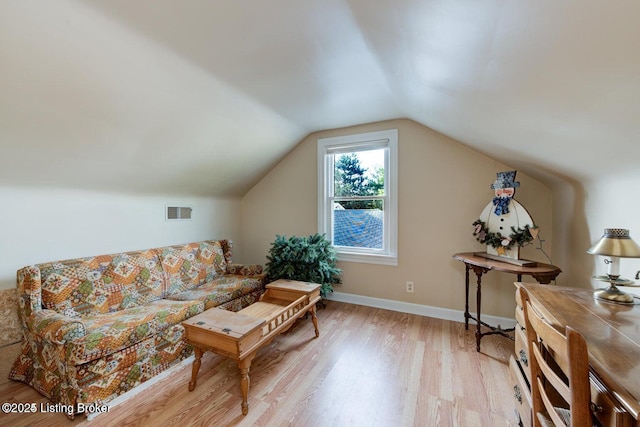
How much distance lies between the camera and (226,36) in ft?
5.05

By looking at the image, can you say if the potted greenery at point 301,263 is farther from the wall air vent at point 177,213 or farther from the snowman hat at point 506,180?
the snowman hat at point 506,180

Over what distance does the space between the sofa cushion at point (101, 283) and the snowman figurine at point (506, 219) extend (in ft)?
10.5

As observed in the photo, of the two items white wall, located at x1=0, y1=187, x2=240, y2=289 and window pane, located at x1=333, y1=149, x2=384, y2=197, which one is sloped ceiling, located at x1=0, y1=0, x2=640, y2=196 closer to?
white wall, located at x1=0, y1=187, x2=240, y2=289

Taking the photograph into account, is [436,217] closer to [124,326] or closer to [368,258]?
[368,258]

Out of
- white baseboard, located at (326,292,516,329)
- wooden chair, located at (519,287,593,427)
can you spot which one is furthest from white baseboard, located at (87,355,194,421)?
wooden chair, located at (519,287,593,427)

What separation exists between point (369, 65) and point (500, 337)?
2.73 m

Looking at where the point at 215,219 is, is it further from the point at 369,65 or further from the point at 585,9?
the point at 585,9

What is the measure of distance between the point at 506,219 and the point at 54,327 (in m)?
3.45

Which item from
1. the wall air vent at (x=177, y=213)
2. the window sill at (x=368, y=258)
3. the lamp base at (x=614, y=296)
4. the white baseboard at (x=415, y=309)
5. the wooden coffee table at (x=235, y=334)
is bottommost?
the white baseboard at (x=415, y=309)

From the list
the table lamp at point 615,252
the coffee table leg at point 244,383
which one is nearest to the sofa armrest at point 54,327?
the coffee table leg at point 244,383

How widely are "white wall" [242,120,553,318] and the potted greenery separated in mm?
501

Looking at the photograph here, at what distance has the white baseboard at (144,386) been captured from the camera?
63.9 inches

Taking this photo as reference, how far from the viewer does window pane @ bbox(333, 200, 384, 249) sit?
3.26m

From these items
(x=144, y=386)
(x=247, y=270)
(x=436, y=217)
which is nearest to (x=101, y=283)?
(x=144, y=386)
